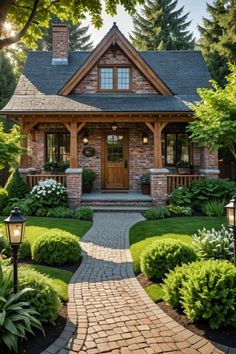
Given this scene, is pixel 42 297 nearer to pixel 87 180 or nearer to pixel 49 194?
pixel 49 194

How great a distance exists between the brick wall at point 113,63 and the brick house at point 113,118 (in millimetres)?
29

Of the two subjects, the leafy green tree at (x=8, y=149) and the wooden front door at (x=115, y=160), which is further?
the wooden front door at (x=115, y=160)

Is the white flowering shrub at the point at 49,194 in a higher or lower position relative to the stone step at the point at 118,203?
higher

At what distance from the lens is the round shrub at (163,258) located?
5.28 metres

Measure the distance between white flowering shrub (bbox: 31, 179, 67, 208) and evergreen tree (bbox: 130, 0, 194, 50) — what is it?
2100 cm

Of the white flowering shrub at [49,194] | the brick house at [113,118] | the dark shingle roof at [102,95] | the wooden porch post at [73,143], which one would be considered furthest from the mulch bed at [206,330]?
the dark shingle roof at [102,95]

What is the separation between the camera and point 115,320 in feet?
13.4

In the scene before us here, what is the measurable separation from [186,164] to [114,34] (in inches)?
250

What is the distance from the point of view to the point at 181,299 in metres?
4.36

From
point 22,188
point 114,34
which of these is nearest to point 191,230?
point 22,188

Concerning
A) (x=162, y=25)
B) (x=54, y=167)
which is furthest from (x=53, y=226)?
(x=162, y=25)

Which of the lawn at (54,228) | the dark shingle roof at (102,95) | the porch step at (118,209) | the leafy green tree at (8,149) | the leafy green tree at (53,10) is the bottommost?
the lawn at (54,228)

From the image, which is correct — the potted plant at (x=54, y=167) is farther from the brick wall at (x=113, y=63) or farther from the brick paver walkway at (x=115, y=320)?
the brick paver walkway at (x=115, y=320)

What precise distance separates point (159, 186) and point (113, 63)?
603 centimetres
